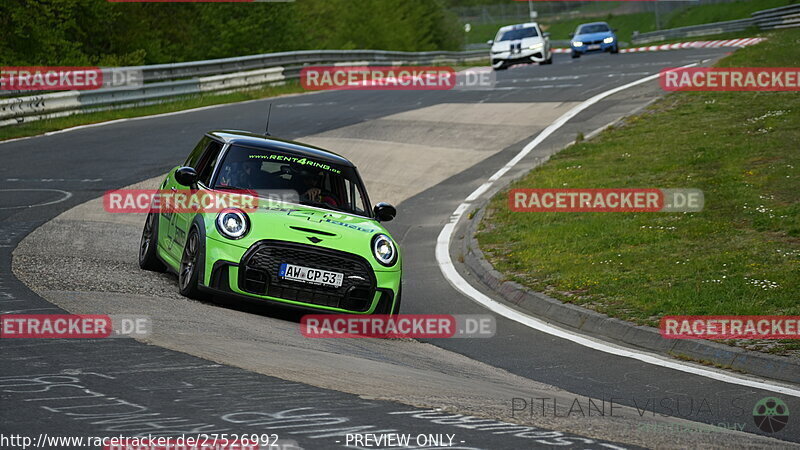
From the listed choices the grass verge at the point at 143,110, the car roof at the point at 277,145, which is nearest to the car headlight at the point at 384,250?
the car roof at the point at 277,145

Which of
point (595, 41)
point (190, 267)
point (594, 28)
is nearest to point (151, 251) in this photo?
point (190, 267)

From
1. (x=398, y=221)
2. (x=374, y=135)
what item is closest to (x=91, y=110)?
(x=374, y=135)

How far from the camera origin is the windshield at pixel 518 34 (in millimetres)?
39656

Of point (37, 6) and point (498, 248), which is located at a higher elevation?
point (37, 6)

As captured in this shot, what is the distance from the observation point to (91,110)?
82.3ft

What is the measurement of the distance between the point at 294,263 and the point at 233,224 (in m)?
0.64

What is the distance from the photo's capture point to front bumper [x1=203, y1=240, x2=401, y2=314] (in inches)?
Result: 355

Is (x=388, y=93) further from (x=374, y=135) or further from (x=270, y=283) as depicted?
(x=270, y=283)

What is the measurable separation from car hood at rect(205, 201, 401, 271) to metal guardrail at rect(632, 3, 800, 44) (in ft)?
131

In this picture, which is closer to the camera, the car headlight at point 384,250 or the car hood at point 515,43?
the car headlight at point 384,250

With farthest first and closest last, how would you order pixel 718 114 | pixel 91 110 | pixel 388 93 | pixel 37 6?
pixel 37 6
pixel 388 93
pixel 91 110
pixel 718 114

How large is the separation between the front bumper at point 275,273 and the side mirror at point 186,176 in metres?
1.27

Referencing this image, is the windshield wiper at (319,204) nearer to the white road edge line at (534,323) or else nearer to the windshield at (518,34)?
the white road edge line at (534,323)

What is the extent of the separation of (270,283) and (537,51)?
31.3m
